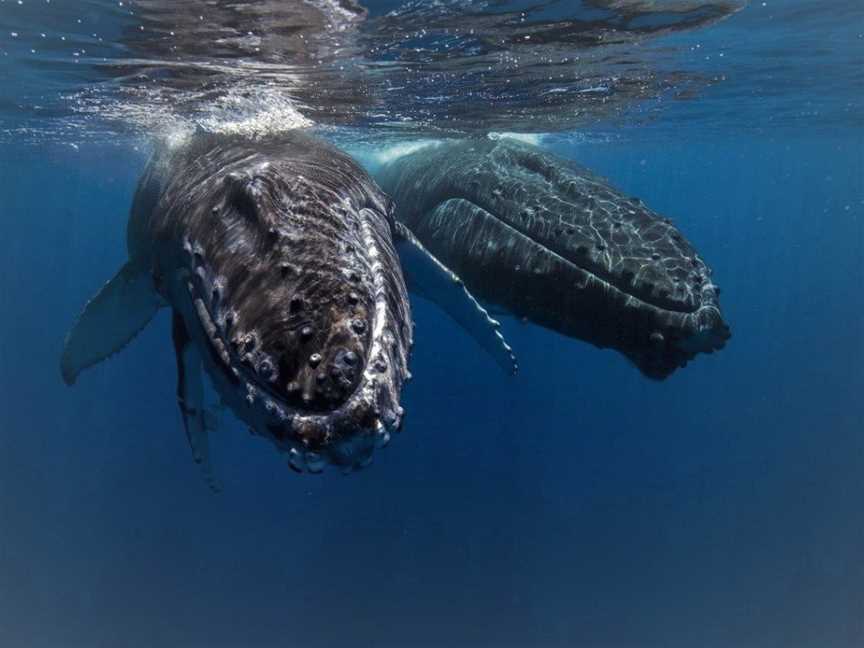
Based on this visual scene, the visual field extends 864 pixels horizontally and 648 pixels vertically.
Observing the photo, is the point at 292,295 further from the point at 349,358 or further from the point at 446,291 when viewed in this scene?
the point at 446,291

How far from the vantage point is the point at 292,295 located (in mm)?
3750

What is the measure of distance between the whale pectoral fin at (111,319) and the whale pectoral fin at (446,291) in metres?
3.35

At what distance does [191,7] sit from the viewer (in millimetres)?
10984

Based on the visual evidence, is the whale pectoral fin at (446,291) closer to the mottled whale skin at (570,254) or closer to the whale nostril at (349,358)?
the mottled whale skin at (570,254)

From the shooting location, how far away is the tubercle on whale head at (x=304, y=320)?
3.27 m

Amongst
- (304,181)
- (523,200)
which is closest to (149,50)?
(523,200)

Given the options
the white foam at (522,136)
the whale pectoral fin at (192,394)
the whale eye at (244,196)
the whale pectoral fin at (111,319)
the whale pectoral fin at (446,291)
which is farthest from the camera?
the white foam at (522,136)

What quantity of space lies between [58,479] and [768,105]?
43604mm

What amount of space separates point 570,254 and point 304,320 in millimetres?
5204

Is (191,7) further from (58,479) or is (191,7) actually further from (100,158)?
(58,479)

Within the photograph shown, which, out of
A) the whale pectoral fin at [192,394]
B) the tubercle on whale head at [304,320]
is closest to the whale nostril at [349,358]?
the tubercle on whale head at [304,320]

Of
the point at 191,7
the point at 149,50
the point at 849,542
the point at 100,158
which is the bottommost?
the point at 849,542

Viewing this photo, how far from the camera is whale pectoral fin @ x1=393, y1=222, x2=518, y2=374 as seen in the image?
7250 millimetres

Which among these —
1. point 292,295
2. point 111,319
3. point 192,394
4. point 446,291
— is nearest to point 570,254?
point 446,291
